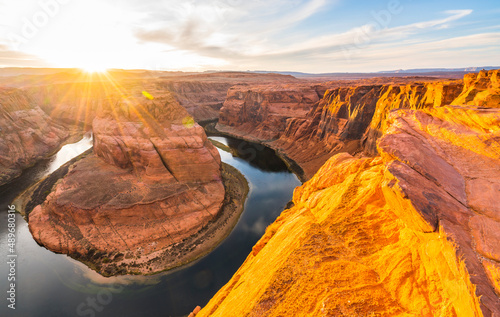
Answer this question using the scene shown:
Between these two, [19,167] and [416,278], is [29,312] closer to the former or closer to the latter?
[416,278]

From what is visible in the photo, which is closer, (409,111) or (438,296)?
(438,296)

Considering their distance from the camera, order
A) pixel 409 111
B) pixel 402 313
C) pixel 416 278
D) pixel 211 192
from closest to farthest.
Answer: pixel 402 313
pixel 416 278
pixel 409 111
pixel 211 192

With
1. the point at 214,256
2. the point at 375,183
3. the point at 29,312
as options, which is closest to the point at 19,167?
the point at 29,312

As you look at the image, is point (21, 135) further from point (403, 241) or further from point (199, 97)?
point (199, 97)

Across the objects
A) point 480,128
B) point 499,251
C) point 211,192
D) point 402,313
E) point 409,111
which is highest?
point 409,111

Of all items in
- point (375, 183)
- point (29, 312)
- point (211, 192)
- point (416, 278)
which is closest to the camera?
point (416, 278)

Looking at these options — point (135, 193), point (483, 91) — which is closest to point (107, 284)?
point (135, 193)

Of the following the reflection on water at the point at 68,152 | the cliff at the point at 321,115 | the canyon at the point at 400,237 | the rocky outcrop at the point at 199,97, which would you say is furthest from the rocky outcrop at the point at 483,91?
the rocky outcrop at the point at 199,97
